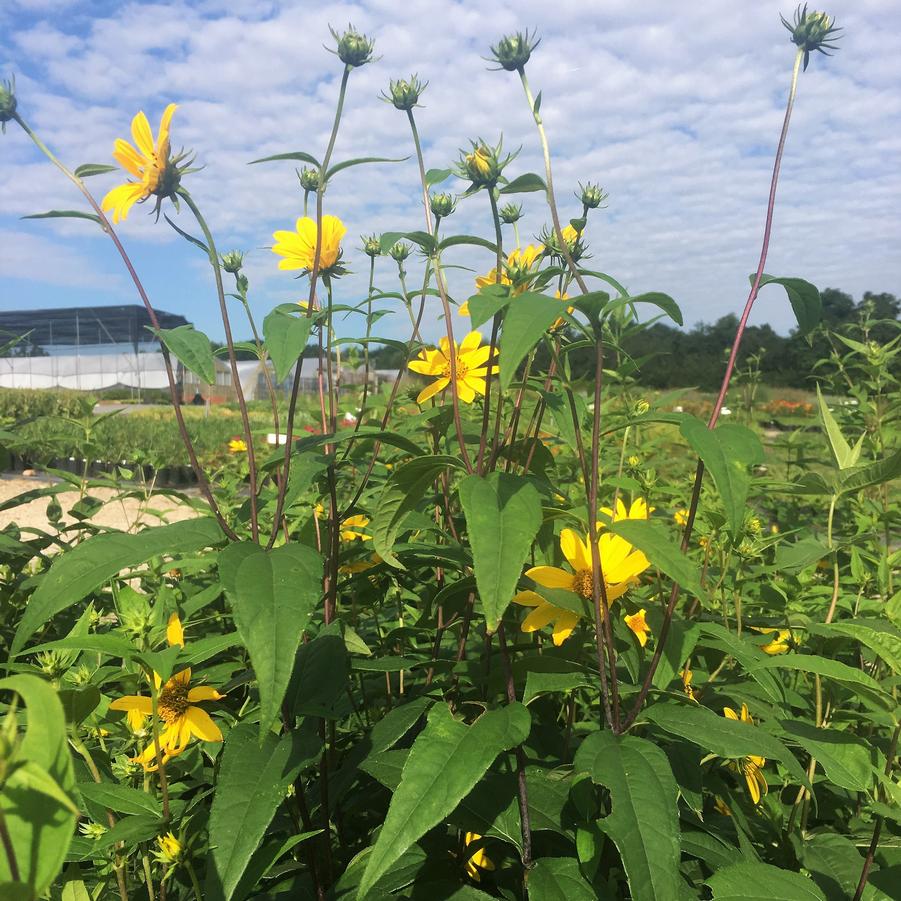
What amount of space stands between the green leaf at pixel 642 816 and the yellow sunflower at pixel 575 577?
0.21 m

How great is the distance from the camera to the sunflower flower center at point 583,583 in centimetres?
97

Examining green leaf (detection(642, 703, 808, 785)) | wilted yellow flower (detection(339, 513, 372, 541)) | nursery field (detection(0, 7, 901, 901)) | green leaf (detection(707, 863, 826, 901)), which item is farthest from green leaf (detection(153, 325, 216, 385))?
green leaf (detection(707, 863, 826, 901))

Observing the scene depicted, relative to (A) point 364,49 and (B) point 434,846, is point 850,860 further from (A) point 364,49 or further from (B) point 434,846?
(A) point 364,49

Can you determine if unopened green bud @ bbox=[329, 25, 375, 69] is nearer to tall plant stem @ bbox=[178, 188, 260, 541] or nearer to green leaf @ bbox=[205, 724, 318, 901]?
tall plant stem @ bbox=[178, 188, 260, 541]

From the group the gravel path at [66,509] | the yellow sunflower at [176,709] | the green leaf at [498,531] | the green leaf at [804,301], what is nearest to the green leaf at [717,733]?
the green leaf at [498,531]

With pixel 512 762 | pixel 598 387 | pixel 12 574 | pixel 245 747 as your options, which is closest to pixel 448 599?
pixel 512 762

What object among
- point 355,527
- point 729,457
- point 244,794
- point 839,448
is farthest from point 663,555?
point 355,527

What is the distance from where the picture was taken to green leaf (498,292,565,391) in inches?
23.3

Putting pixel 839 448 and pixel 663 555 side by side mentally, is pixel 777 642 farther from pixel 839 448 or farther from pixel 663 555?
pixel 663 555

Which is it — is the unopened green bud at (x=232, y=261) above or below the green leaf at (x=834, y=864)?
above

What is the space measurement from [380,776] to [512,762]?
229mm

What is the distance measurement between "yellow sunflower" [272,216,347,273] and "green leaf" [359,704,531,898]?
795 mm

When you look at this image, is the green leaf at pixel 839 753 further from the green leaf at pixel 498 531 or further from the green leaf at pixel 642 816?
the green leaf at pixel 498 531

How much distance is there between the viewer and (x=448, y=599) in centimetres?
110
